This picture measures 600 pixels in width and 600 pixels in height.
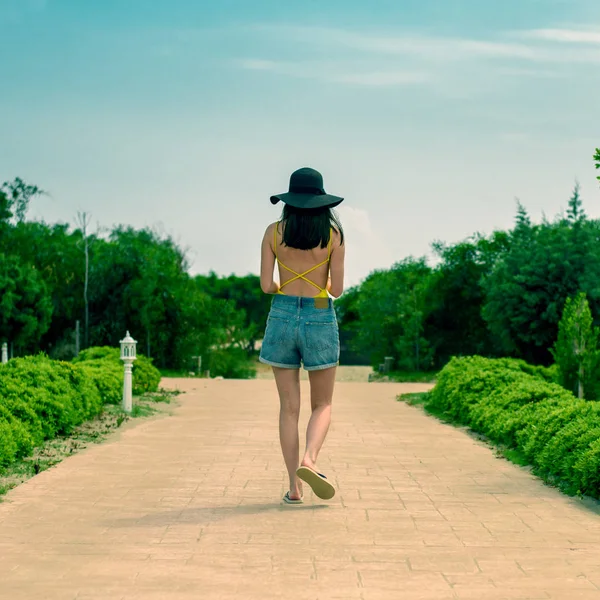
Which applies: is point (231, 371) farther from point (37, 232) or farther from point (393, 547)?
point (393, 547)

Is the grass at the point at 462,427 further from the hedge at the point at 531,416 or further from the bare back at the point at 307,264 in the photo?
the bare back at the point at 307,264

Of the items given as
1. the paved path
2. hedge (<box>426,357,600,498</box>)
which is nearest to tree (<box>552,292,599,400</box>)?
hedge (<box>426,357,600,498</box>)

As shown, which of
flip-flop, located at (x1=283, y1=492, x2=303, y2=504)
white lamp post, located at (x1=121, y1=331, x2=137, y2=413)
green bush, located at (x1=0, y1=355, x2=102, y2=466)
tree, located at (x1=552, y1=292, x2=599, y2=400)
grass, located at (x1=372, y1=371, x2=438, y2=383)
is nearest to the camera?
flip-flop, located at (x1=283, y1=492, x2=303, y2=504)

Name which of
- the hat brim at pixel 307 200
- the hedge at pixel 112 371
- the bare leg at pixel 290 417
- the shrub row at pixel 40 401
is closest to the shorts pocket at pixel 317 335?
the bare leg at pixel 290 417

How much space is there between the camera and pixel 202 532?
5422mm

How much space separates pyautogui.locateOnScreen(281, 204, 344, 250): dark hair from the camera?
6102mm

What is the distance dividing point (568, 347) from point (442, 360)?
2405 centimetres

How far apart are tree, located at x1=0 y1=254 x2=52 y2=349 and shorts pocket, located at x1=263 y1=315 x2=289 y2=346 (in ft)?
104

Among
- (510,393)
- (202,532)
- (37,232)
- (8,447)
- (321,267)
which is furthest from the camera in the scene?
(37,232)

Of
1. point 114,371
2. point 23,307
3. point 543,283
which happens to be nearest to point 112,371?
point 114,371

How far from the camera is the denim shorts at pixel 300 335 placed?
6055 millimetres

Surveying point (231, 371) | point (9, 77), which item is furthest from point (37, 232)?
point (9, 77)

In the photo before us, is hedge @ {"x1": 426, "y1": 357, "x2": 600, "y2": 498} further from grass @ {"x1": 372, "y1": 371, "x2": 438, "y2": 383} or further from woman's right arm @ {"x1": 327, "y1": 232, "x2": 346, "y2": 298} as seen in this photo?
grass @ {"x1": 372, "y1": 371, "x2": 438, "y2": 383}

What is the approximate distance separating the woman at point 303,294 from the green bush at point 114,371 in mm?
8100
